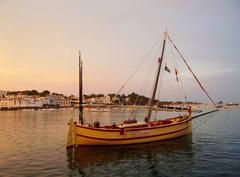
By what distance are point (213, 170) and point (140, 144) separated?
11.0 metres

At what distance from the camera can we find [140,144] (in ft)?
97.1

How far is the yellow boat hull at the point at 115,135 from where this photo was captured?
2675 centimetres

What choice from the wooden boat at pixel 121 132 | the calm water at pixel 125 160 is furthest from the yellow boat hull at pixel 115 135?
the calm water at pixel 125 160

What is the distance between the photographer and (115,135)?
91.7 ft

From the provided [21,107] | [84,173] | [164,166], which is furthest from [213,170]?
[21,107]

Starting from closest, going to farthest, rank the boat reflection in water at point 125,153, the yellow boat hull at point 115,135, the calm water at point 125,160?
the calm water at point 125,160, the boat reflection in water at point 125,153, the yellow boat hull at point 115,135

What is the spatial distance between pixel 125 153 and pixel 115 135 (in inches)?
112

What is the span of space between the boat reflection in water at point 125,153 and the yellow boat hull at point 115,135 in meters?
0.49

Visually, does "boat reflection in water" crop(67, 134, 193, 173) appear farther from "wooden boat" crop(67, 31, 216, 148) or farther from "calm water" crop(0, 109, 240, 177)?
"wooden boat" crop(67, 31, 216, 148)

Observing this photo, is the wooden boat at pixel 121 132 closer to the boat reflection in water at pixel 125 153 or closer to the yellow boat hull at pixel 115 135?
the yellow boat hull at pixel 115 135

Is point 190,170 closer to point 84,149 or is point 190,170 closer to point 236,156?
point 236,156

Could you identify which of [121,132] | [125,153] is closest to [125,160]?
[125,153]

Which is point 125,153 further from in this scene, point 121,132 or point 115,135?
point 121,132

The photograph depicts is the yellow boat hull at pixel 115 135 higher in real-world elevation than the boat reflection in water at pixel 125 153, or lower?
higher
